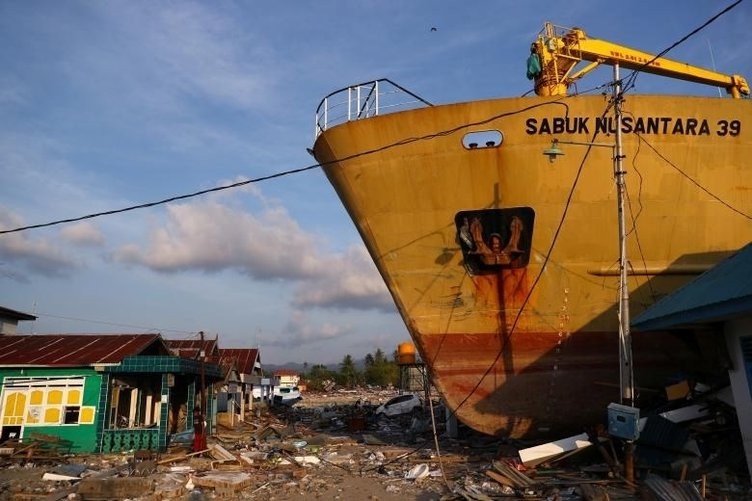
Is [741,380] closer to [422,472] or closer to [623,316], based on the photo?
[623,316]

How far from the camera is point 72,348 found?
56.1 ft

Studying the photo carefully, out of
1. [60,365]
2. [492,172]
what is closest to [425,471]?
[492,172]

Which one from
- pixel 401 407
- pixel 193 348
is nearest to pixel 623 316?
pixel 401 407

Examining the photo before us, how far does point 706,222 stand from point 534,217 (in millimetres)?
3276

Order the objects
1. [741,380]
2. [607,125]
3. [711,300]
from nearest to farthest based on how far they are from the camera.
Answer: [711,300]
[741,380]
[607,125]

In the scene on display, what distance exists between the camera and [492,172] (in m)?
10.6

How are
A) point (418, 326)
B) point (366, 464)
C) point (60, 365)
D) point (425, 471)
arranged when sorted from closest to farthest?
1. point (425, 471)
2. point (418, 326)
3. point (366, 464)
4. point (60, 365)

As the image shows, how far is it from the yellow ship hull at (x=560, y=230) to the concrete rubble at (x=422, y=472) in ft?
4.26

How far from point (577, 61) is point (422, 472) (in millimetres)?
9630

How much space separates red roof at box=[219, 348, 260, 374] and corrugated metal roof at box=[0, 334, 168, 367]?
10448 mm

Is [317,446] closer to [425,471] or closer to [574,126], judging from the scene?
[425,471]

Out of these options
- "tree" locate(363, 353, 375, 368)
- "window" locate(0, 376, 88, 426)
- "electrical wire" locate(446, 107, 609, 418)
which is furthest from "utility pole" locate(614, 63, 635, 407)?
"tree" locate(363, 353, 375, 368)

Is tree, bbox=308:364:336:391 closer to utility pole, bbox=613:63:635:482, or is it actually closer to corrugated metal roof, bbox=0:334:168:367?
corrugated metal roof, bbox=0:334:168:367

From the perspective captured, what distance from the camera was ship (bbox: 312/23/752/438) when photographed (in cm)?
1056
